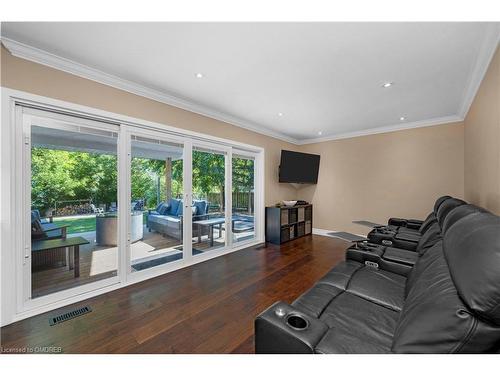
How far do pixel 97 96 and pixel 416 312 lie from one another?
3.21 m

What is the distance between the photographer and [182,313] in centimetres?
202

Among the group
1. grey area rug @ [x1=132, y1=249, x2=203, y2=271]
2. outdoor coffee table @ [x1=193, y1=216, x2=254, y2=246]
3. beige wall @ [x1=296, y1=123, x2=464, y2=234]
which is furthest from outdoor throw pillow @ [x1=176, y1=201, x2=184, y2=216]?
beige wall @ [x1=296, y1=123, x2=464, y2=234]

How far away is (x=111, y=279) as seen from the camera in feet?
8.20

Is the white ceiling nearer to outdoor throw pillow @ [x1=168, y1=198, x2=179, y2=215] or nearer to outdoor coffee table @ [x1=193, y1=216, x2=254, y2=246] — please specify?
outdoor throw pillow @ [x1=168, y1=198, x2=179, y2=215]

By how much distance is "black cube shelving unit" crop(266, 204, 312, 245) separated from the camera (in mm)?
4438

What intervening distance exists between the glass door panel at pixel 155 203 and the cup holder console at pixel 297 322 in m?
2.40

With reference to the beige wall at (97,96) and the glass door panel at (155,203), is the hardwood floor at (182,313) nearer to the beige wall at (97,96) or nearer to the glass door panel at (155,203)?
the glass door panel at (155,203)

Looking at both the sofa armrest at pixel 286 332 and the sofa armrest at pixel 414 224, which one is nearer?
the sofa armrest at pixel 286 332

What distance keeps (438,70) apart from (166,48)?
2.82m

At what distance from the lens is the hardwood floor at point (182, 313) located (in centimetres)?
163

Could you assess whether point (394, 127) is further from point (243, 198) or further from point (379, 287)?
point (379, 287)

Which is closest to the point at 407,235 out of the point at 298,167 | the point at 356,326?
the point at 356,326

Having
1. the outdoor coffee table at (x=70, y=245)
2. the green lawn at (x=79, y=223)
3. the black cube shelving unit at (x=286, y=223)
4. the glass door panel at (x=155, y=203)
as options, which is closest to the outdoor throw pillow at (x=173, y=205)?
the glass door panel at (x=155, y=203)
